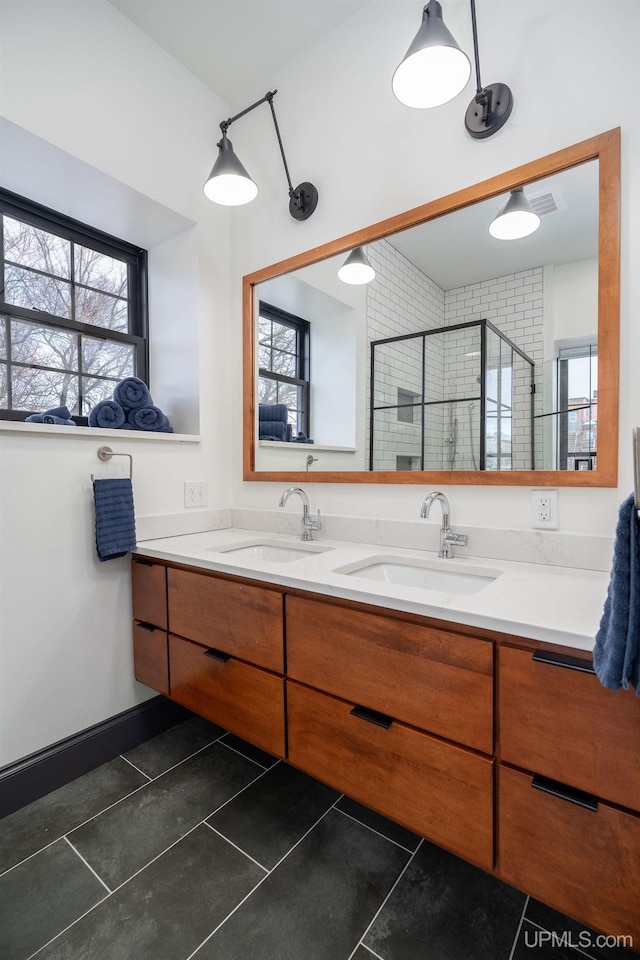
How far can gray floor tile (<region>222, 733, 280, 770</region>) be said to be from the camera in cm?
165

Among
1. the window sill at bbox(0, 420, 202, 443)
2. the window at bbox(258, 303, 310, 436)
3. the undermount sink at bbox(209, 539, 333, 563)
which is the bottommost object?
the undermount sink at bbox(209, 539, 333, 563)

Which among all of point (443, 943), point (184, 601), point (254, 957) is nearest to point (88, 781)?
point (184, 601)

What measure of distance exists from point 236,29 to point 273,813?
9.46 feet

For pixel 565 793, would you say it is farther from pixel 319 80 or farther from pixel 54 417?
pixel 319 80

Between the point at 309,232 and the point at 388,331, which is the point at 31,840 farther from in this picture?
the point at 309,232

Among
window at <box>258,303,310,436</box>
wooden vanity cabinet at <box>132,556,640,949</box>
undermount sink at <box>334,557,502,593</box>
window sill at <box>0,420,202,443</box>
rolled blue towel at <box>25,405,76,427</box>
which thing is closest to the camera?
wooden vanity cabinet at <box>132,556,640,949</box>

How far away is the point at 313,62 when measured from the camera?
1833 mm

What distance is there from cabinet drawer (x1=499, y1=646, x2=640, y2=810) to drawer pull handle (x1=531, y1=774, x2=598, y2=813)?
20mm

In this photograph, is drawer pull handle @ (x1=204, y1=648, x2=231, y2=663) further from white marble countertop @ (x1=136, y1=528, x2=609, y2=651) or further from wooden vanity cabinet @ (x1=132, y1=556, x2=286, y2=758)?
white marble countertop @ (x1=136, y1=528, x2=609, y2=651)

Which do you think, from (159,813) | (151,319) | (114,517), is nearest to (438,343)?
(114,517)

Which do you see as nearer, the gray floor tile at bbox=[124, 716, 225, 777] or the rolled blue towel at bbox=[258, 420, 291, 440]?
the gray floor tile at bbox=[124, 716, 225, 777]

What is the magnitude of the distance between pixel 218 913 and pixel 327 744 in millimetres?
463

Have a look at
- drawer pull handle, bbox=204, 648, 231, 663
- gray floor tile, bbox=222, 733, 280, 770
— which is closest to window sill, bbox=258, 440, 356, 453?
drawer pull handle, bbox=204, 648, 231, 663

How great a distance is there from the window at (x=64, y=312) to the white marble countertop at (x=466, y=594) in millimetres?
755
